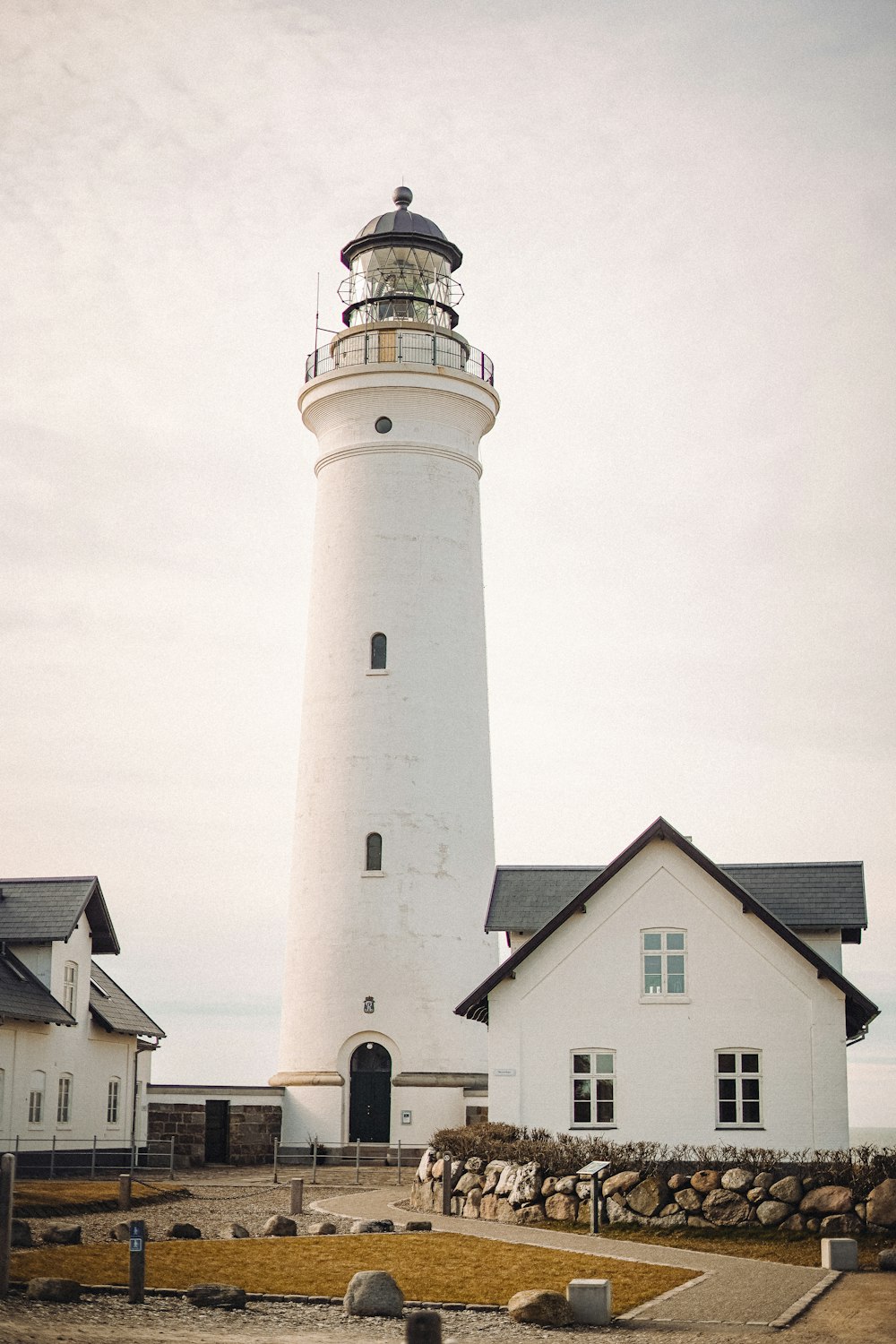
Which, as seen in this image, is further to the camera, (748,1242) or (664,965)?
(664,965)

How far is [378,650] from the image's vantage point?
35.3 m

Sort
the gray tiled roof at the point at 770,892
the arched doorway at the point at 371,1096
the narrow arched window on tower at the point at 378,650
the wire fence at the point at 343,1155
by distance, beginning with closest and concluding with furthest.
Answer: the gray tiled roof at the point at 770,892, the wire fence at the point at 343,1155, the arched doorway at the point at 371,1096, the narrow arched window on tower at the point at 378,650

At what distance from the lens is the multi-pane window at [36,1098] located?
31.2 m

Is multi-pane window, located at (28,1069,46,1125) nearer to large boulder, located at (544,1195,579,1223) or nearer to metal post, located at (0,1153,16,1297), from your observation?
large boulder, located at (544,1195,579,1223)

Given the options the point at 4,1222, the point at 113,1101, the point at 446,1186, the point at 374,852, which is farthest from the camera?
the point at 113,1101

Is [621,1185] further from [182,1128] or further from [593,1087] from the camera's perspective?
[182,1128]

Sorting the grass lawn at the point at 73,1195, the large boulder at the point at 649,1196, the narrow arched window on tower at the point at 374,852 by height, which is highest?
the narrow arched window on tower at the point at 374,852

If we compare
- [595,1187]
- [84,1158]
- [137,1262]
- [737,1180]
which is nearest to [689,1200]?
[737,1180]

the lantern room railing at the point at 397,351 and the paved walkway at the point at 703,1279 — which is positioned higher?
the lantern room railing at the point at 397,351

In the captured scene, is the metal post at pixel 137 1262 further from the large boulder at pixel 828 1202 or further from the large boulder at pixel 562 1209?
the large boulder at pixel 828 1202

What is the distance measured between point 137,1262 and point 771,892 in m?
15.8

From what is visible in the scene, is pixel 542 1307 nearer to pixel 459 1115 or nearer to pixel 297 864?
pixel 459 1115

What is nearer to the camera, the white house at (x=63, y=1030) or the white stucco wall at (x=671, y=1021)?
the white stucco wall at (x=671, y=1021)

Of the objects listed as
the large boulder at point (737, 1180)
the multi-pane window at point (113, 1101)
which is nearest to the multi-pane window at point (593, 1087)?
the large boulder at point (737, 1180)
